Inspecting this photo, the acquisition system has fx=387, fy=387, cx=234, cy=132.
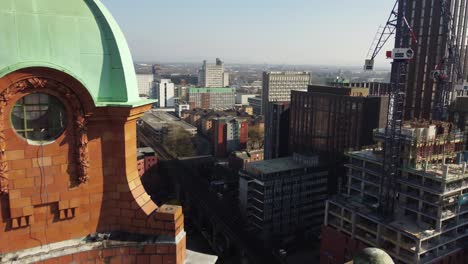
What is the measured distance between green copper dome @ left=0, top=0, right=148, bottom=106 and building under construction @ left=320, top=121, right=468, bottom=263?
144 feet

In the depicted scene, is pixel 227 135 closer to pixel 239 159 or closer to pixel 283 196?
pixel 239 159

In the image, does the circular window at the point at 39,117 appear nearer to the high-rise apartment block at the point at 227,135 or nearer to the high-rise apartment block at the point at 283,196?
the high-rise apartment block at the point at 283,196

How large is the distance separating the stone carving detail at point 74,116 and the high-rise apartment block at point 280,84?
564ft

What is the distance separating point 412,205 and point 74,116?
50.1 metres

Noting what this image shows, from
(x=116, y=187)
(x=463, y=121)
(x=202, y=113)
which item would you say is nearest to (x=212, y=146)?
(x=202, y=113)

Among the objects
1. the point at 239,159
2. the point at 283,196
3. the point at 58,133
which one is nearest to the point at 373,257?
the point at 58,133

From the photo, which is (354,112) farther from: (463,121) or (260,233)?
(260,233)

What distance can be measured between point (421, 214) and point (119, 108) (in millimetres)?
47727

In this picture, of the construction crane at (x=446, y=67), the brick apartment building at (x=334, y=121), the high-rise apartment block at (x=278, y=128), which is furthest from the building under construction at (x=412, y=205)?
the high-rise apartment block at (x=278, y=128)

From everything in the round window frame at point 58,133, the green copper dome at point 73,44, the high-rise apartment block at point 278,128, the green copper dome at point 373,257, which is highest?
the green copper dome at point 73,44

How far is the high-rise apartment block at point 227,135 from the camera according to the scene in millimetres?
126875

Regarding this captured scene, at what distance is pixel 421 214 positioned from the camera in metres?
48.4

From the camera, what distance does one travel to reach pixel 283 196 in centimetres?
7206

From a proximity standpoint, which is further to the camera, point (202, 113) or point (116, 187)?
point (202, 113)
